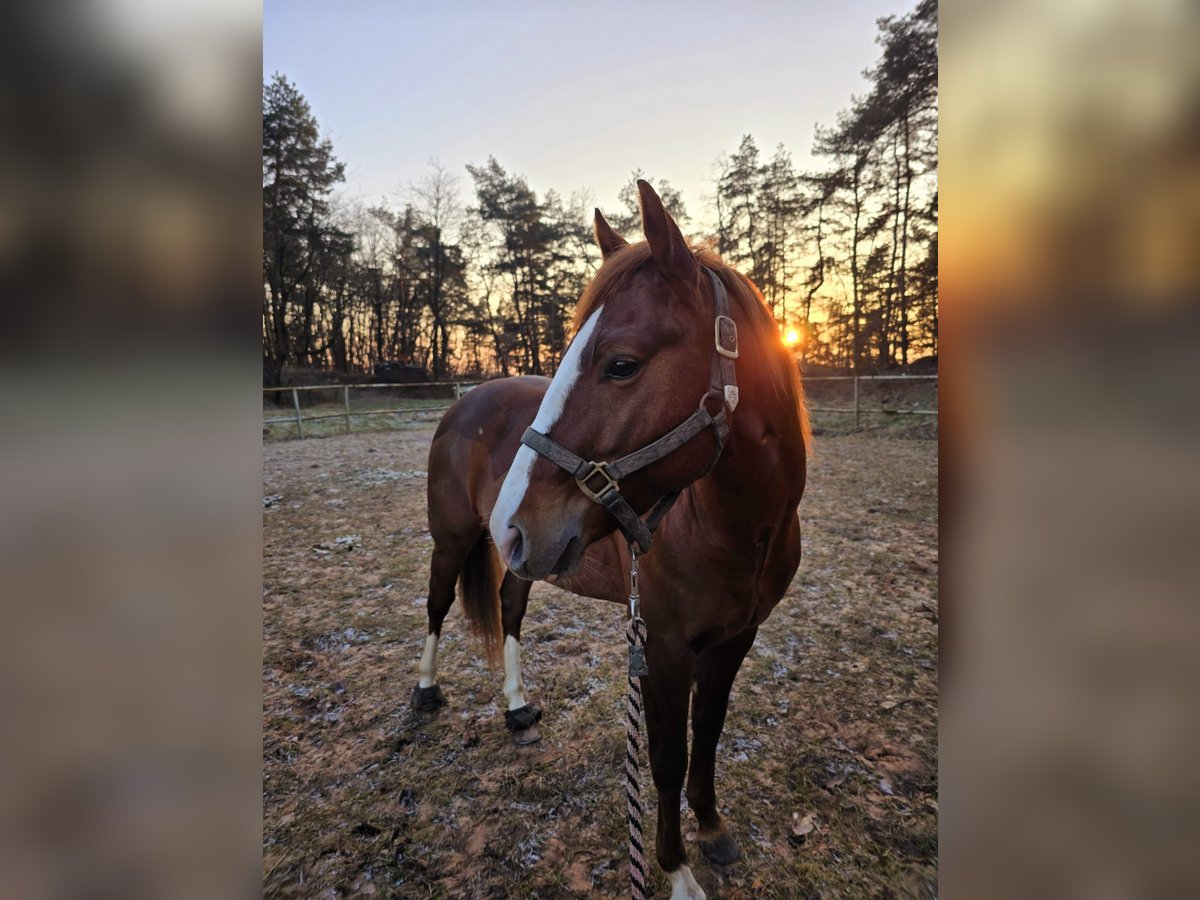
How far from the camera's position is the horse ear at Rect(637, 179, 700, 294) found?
1.30 metres

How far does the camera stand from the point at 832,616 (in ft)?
12.8

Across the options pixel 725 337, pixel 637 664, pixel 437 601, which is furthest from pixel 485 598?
pixel 725 337

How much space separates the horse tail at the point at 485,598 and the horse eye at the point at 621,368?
2.00 m

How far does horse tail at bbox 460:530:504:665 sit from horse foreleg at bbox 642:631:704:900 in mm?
1436

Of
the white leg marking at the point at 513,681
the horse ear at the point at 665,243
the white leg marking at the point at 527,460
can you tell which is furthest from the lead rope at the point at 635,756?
the white leg marking at the point at 513,681

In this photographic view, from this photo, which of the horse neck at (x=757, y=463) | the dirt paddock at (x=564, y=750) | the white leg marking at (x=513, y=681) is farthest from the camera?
the white leg marking at (x=513, y=681)

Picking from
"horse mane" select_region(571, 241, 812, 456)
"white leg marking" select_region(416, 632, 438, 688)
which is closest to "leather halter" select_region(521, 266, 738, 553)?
"horse mane" select_region(571, 241, 812, 456)

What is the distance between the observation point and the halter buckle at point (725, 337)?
53.4 inches

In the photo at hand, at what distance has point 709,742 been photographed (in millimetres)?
2043

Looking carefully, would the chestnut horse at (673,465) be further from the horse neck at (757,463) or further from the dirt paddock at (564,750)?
the dirt paddock at (564,750)

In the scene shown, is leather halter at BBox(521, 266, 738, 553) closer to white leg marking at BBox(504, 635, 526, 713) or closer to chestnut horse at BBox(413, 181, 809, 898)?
chestnut horse at BBox(413, 181, 809, 898)
